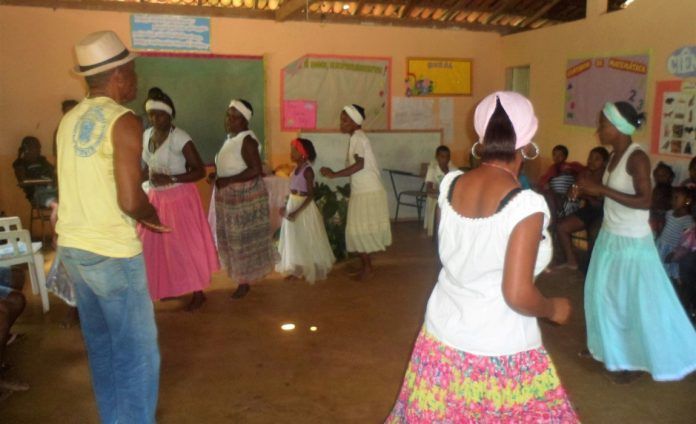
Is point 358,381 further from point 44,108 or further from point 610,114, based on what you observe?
point 44,108

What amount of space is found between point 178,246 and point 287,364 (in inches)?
52.9

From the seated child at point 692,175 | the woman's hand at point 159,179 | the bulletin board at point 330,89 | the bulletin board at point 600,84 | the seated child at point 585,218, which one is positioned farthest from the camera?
the bulletin board at point 330,89

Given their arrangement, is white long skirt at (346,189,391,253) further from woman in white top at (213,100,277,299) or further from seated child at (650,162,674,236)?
seated child at (650,162,674,236)

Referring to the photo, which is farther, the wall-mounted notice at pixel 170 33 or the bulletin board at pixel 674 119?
the wall-mounted notice at pixel 170 33

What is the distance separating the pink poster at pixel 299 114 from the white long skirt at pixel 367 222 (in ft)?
8.78

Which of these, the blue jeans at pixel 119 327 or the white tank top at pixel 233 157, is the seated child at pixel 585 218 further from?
the blue jeans at pixel 119 327

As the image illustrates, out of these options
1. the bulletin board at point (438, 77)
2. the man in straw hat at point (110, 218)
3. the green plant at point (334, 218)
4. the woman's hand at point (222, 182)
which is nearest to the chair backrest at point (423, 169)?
the bulletin board at point (438, 77)

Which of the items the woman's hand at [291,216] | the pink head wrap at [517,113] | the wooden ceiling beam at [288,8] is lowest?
the woman's hand at [291,216]

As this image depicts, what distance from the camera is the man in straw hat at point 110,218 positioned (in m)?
2.19

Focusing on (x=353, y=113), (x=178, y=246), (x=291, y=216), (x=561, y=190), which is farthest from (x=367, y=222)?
(x=561, y=190)

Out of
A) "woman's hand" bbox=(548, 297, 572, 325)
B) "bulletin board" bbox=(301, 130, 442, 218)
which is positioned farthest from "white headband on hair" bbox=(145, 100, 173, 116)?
"bulletin board" bbox=(301, 130, 442, 218)

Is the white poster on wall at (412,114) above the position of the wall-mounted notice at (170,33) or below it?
below

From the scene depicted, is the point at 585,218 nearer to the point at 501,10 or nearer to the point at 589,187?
the point at 589,187

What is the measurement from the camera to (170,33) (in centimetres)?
697
